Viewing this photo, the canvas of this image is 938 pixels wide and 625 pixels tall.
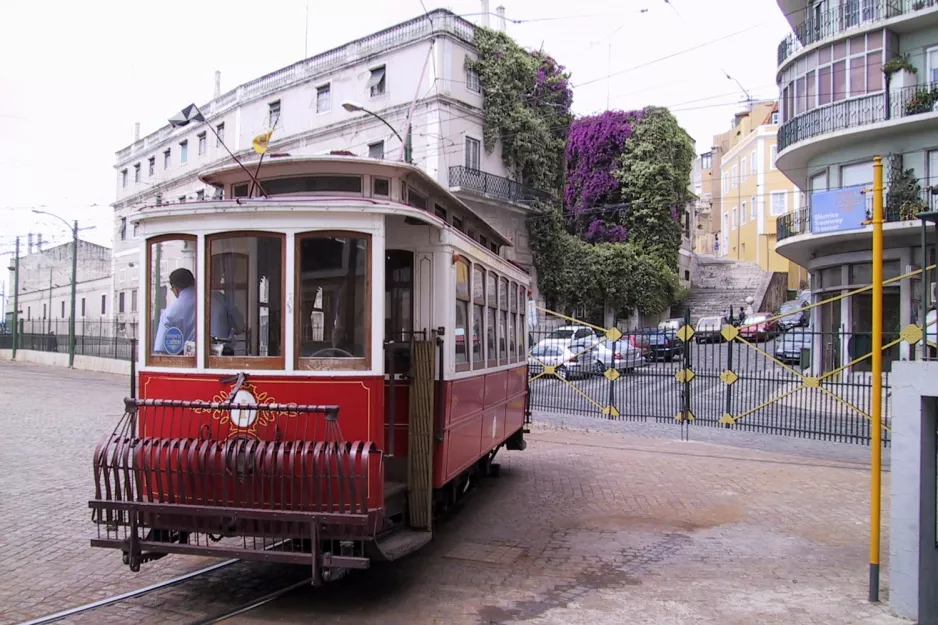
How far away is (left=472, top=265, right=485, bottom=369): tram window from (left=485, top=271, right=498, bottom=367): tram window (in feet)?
0.68

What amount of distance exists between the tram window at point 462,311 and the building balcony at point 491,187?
22801 mm

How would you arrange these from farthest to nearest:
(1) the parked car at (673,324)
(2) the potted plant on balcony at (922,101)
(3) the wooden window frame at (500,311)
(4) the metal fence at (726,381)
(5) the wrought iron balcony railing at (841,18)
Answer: (1) the parked car at (673,324) → (5) the wrought iron balcony railing at (841,18) → (2) the potted plant on balcony at (922,101) → (4) the metal fence at (726,381) → (3) the wooden window frame at (500,311)

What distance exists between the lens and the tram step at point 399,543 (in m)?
5.44

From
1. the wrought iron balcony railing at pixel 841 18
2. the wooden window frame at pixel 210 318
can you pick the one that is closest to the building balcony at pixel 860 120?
the wrought iron balcony railing at pixel 841 18

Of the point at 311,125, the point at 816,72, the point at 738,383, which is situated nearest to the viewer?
the point at 738,383

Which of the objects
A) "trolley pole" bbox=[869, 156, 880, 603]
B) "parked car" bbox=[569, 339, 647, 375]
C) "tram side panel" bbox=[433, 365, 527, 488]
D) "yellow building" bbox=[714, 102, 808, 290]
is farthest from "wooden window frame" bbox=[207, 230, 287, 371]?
"yellow building" bbox=[714, 102, 808, 290]

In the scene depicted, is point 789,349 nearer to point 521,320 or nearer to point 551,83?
point 521,320

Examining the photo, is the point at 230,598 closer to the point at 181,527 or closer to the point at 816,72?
the point at 181,527

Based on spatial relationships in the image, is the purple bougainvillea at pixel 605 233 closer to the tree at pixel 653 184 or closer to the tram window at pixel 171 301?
the tree at pixel 653 184

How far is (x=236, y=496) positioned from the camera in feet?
17.1

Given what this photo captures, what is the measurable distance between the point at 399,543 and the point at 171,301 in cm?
244

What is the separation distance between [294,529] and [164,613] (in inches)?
46.9

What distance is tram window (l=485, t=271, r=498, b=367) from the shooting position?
823 cm

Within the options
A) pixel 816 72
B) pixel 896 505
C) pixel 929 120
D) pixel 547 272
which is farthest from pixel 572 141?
pixel 896 505
